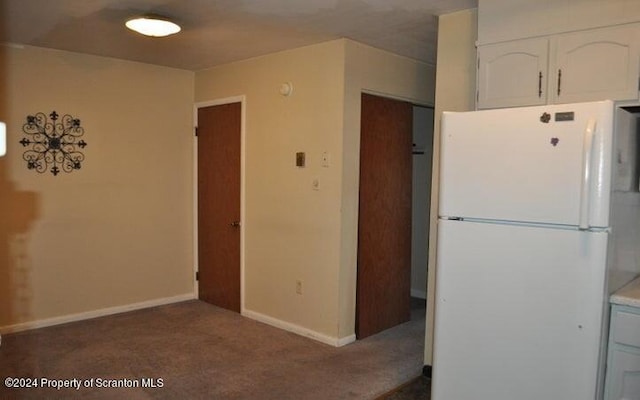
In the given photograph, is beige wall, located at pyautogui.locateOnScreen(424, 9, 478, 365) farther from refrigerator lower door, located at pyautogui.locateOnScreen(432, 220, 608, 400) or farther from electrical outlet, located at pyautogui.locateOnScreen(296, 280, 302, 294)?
electrical outlet, located at pyautogui.locateOnScreen(296, 280, 302, 294)

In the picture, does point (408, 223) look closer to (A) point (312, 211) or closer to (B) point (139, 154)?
(A) point (312, 211)

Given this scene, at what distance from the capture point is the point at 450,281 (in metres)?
2.27

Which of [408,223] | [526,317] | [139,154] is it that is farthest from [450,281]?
[139,154]

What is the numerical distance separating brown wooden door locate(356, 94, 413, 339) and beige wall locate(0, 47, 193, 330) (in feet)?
6.54

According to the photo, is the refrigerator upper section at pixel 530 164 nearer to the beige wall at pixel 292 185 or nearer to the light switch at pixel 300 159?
the beige wall at pixel 292 185

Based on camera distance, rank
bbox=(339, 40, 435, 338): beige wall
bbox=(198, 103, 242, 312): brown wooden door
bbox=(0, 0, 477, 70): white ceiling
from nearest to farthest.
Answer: bbox=(0, 0, 477, 70): white ceiling
bbox=(339, 40, 435, 338): beige wall
bbox=(198, 103, 242, 312): brown wooden door

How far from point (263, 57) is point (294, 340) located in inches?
92.6

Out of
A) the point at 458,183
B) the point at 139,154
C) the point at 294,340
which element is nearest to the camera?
the point at 458,183

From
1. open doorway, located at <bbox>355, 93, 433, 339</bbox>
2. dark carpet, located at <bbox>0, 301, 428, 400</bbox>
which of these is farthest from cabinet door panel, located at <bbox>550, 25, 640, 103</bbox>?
dark carpet, located at <bbox>0, 301, 428, 400</bbox>

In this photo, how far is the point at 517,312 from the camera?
2.09m

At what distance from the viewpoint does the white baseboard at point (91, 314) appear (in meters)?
3.95

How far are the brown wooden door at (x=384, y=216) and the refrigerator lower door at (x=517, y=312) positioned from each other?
1.63 meters

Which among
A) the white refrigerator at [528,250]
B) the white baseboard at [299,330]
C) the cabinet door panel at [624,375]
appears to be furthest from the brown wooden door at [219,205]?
the cabinet door panel at [624,375]

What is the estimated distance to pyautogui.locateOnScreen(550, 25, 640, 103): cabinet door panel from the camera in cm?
218
